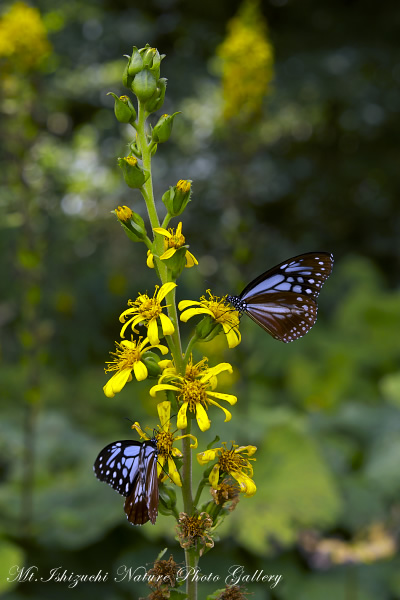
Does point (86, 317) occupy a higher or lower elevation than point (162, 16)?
lower

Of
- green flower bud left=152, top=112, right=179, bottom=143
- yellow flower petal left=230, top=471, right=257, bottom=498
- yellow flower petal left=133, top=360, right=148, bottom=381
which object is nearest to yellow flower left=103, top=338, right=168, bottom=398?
yellow flower petal left=133, top=360, right=148, bottom=381

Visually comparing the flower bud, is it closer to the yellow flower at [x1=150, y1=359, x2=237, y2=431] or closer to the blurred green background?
the yellow flower at [x1=150, y1=359, x2=237, y2=431]

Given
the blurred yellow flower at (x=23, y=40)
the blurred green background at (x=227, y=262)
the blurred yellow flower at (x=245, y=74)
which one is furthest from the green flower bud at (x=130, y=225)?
the blurred yellow flower at (x=245, y=74)

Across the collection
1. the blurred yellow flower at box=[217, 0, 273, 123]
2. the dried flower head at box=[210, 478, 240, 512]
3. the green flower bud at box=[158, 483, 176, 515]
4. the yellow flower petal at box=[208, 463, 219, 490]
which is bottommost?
the green flower bud at box=[158, 483, 176, 515]

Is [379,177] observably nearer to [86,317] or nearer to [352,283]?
[352,283]

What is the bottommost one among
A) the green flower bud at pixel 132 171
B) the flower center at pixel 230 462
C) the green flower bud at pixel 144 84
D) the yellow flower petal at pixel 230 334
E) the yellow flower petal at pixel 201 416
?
Answer: the flower center at pixel 230 462

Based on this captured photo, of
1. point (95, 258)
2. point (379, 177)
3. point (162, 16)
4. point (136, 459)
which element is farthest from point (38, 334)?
point (379, 177)

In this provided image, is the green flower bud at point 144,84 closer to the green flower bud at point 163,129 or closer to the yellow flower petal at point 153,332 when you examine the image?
the green flower bud at point 163,129
